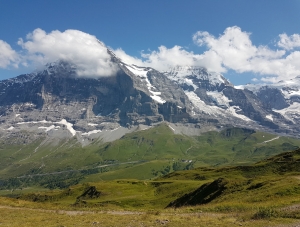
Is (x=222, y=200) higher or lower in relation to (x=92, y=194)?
higher

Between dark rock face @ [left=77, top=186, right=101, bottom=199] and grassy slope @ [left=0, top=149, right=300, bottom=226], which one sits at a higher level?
grassy slope @ [left=0, top=149, right=300, bottom=226]

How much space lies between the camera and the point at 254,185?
69.2 meters

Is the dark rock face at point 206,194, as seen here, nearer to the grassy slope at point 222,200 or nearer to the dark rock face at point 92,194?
the grassy slope at point 222,200

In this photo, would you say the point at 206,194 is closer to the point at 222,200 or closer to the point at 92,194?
the point at 222,200

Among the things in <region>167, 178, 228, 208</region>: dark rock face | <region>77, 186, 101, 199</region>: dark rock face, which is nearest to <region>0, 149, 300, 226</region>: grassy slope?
<region>167, 178, 228, 208</region>: dark rock face

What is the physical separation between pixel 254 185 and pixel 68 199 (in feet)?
434

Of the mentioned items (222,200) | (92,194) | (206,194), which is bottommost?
(92,194)

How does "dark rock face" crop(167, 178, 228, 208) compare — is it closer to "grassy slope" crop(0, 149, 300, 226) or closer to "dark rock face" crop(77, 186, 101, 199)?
"grassy slope" crop(0, 149, 300, 226)

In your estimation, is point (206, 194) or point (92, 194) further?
point (92, 194)

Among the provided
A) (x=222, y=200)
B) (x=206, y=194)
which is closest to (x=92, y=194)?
(x=206, y=194)

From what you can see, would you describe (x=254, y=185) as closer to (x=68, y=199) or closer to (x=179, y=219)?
(x=179, y=219)

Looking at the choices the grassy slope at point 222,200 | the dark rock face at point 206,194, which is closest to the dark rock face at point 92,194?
the grassy slope at point 222,200

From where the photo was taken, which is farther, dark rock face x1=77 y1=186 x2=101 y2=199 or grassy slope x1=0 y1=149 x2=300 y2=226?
dark rock face x1=77 y1=186 x2=101 y2=199

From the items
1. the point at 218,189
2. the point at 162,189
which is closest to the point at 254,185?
the point at 218,189
